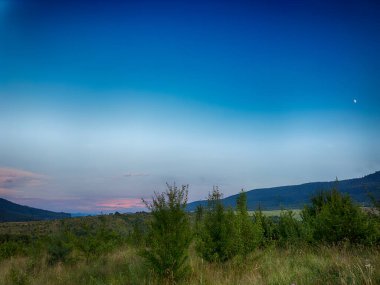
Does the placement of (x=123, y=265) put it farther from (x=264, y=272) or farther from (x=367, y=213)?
(x=367, y=213)

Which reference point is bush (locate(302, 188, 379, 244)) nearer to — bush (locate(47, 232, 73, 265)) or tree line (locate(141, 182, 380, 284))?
tree line (locate(141, 182, 380, 284))

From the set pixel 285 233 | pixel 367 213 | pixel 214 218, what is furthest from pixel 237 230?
pixel 285 233

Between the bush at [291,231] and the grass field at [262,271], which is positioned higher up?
the bush at [291,231]

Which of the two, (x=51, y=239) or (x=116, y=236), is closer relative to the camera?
(x=51, y=239)

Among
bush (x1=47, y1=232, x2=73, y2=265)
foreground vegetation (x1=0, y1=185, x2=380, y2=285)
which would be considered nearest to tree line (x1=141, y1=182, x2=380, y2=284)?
foreground vegetation (x1=0, y1=185, x2=380, y2=285)

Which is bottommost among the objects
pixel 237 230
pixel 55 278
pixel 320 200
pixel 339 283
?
pixel 55 278

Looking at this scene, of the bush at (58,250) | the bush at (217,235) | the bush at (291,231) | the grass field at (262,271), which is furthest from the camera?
the bush at (58,250)

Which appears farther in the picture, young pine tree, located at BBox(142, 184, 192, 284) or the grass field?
young pine tree, located at BBox(142, 184, 192, 284)

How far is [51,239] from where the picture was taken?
1897cm

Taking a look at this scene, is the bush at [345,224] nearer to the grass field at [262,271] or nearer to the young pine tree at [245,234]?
the grass field at [262,271]

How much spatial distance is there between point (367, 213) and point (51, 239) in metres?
16.9

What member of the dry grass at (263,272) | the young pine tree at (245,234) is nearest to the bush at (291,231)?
the dry grass at (263,272)

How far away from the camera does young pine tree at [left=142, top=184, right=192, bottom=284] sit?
9.13m

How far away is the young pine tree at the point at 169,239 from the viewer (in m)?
9.13
